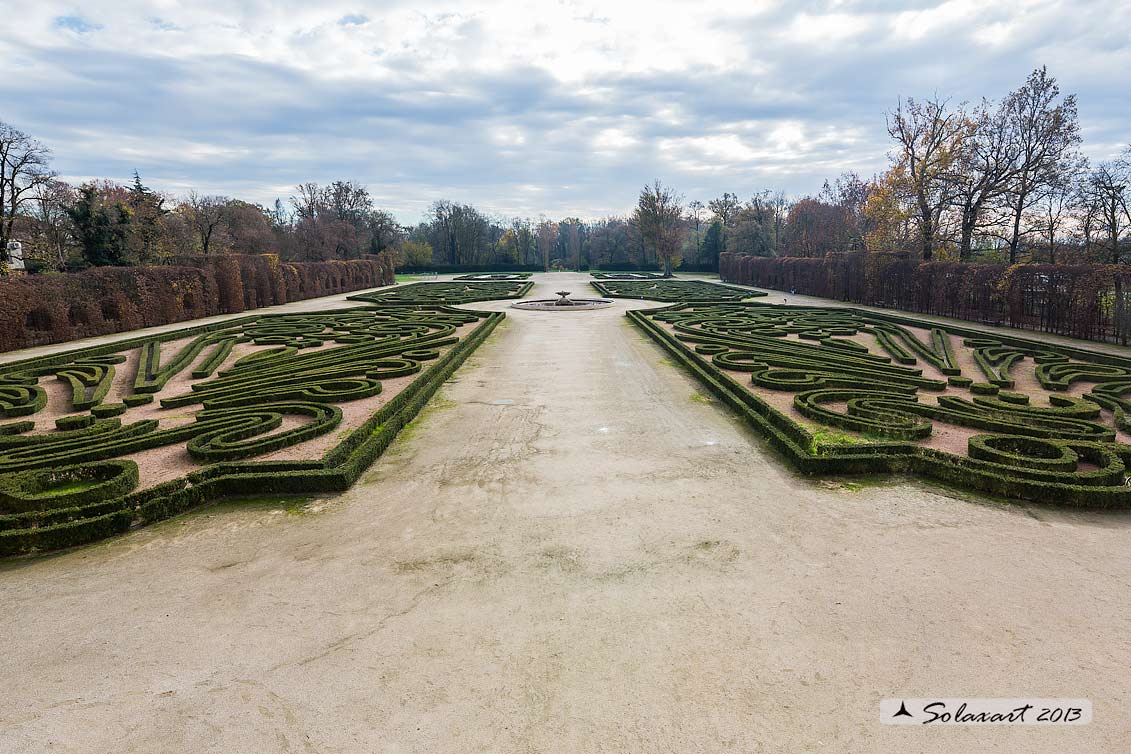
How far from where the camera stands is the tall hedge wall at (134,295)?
19.4 m

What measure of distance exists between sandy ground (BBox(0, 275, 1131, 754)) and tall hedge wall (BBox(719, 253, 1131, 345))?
47.2 feet

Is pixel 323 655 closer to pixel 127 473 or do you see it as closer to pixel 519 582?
pixel 519 582

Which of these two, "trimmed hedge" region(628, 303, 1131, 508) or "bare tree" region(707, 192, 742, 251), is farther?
"bare tree" region(707, 192, 742, 251)

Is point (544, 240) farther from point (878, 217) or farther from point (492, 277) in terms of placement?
point (878, 217)

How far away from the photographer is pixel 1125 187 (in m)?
25.2

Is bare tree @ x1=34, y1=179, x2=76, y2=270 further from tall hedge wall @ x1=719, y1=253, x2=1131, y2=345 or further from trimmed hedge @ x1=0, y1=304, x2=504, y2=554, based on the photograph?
tall hedge wall @ x1=719, y1=253, x2=1131, y2=345

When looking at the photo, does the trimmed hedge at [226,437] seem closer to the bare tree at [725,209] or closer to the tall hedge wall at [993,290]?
the tall hedge wall at [993,290]

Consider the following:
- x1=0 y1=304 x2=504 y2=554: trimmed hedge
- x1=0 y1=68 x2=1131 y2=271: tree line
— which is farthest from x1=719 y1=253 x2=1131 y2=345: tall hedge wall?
x1=0 y1=304 x2=504 y2=554: trimmed hedge

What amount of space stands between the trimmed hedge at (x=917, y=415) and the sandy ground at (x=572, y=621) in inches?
18.7

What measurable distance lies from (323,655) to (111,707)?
4.21 feet

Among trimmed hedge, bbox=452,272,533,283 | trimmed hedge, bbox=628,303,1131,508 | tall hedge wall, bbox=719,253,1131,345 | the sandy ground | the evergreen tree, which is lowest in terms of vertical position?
the sandy ground

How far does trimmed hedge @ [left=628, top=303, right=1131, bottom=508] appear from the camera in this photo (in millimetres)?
6922

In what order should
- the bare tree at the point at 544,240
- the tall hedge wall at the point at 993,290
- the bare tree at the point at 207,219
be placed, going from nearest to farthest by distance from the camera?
the tall hedge wall at the point at 993,290 < the bare tree at the point at 207,219 < the bare tree at the point at 544,240

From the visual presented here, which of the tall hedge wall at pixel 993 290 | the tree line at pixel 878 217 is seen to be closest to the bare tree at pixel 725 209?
the tree line at pixel 878 217
